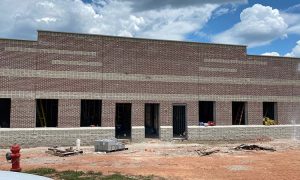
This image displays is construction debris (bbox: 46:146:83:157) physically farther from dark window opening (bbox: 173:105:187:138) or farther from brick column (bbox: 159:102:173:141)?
dark window opening (bbox: 173:105:187:138)

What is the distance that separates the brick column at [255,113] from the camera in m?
32.8

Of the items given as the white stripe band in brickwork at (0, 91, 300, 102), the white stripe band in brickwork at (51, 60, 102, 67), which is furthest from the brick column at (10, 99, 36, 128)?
the white stripe band in brickwork at (51, 60, 102, 67)

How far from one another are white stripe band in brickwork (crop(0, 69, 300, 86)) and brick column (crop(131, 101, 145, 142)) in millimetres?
2147

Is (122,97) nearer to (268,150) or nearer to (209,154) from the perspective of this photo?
(209,154)

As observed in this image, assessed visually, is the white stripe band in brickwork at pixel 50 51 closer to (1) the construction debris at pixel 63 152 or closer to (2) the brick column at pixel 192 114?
(1) the construction debris at pixel 63 152

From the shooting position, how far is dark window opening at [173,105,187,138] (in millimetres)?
31531

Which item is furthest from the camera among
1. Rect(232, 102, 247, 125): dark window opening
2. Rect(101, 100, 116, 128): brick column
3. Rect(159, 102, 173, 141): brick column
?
Rect(232, 102, 247, 125): dark window opening

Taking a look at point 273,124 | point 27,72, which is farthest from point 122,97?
point 273,124

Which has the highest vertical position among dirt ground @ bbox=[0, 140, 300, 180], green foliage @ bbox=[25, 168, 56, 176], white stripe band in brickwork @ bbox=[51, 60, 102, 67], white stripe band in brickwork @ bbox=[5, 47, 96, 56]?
white stripe band in brickwork @ bbox=[5, 47, 96, 56]

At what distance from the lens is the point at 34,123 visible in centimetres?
2602

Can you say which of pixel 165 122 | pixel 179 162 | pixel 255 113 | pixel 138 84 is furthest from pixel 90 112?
pixel 255 113

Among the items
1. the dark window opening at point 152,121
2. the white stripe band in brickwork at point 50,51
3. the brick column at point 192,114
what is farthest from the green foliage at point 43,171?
the brick column at point 192,114

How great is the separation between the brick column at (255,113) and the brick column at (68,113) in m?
14.8

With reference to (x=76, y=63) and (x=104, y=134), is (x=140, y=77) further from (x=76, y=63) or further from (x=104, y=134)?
(x=104, y=134)
